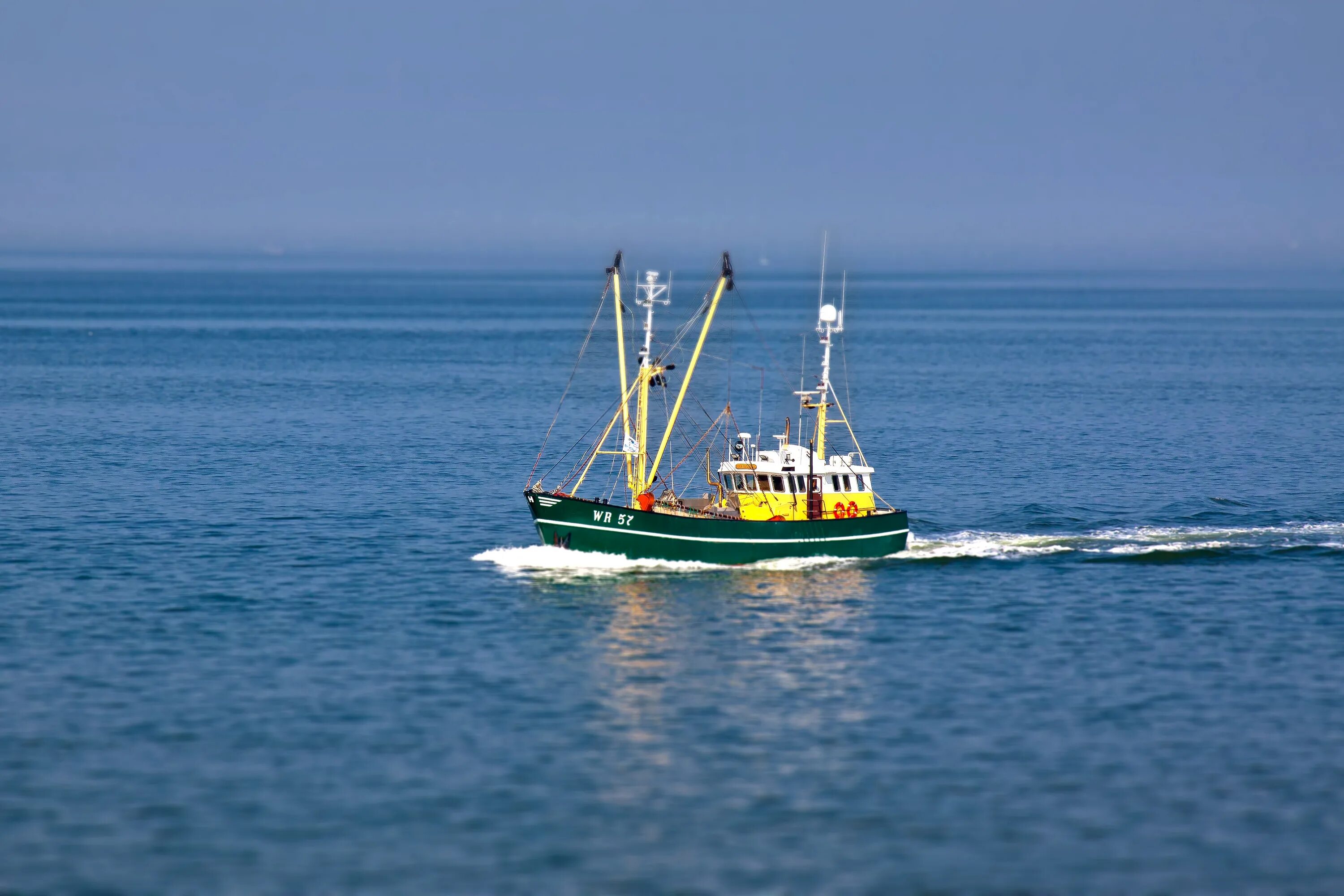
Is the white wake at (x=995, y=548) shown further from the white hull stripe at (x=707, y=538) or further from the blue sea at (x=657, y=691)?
the white hull stripe at (x=707, y=538)

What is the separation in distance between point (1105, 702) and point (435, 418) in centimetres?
8913

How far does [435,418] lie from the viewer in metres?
133

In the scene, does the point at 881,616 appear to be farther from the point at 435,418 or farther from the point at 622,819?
the point at 435,418

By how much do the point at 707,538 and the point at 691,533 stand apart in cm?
79

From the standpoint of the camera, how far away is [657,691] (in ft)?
172

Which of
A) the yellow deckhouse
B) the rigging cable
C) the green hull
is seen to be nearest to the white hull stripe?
the green hull

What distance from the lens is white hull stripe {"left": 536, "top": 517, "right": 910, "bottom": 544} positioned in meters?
69.8

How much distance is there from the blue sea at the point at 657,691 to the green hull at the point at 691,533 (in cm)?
93

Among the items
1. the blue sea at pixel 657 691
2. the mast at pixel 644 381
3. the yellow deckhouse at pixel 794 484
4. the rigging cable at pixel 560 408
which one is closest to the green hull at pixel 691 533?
the blue sea at pixel 657 691

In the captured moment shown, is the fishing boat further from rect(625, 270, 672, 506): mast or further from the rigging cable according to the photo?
the rigging cable

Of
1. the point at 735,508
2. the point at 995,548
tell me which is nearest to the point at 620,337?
the point at 735,508

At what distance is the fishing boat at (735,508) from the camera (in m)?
69.8

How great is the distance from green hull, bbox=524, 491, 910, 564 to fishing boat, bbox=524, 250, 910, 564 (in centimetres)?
4

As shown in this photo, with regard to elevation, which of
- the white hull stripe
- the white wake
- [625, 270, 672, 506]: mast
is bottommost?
the white wake
